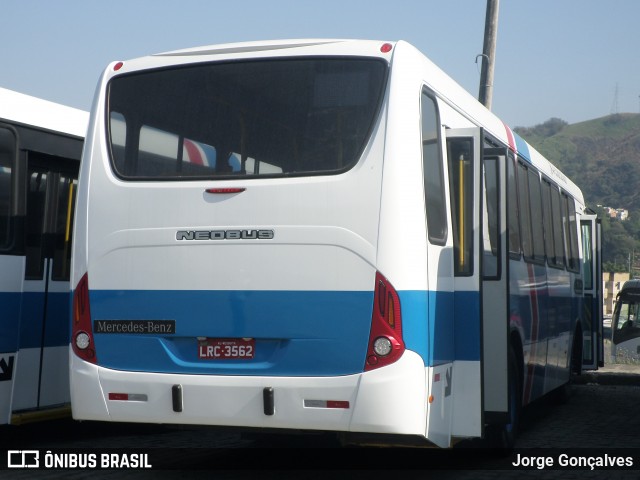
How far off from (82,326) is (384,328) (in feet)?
7.70

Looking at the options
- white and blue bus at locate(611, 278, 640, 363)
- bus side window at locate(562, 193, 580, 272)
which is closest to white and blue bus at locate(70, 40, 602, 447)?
bus side window at locate(562, 193, 580, 272)

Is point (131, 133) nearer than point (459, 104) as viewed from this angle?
Yes

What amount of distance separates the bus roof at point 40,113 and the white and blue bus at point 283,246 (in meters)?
1.74

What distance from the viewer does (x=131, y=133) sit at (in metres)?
8.45

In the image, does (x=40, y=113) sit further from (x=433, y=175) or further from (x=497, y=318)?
(x=497, y=318)

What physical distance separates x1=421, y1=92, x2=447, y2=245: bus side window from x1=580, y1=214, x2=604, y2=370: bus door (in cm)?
914

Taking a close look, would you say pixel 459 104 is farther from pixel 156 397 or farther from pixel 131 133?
pixel 156 397

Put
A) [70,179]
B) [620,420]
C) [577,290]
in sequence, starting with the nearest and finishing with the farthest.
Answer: [70,179]
[620,420]
[577,290]

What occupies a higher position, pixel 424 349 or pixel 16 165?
pixel 16 165

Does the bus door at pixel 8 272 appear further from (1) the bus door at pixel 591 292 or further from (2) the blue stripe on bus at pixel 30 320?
(1) the bus door at pixel 591 292

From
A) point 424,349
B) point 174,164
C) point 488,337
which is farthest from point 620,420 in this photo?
point 174,164

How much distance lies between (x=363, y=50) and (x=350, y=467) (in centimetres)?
383

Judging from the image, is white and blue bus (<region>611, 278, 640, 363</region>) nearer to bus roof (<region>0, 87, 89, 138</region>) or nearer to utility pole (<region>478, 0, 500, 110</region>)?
utility pole (<region>478, 0, 500, 110</region>)

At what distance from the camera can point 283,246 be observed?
25.3 ft
